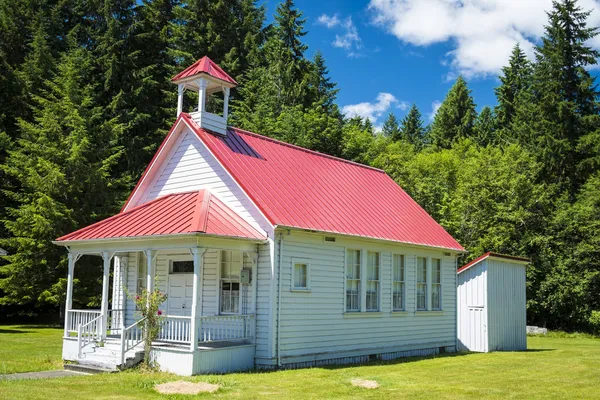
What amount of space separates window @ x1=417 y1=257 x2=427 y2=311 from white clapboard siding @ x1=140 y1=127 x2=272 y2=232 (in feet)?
25.5

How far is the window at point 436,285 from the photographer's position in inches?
904

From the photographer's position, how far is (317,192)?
2005cm

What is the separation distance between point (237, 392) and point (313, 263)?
5.78m

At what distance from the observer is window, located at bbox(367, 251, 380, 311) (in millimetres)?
19703

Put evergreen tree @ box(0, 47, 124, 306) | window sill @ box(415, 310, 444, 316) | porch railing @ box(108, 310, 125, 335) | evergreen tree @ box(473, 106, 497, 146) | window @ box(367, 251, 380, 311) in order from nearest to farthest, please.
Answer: porch railing @ box(108, 310, 125, 335) → window @ box(367, 251, 380, 311) → window sill @ box(415, 310, 444, 316) → evergreen tree @ box(0, 47, 124, 306) → evergreen tree @ box(473, 106, 497, 146)

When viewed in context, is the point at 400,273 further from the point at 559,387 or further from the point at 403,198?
the point at 559,387

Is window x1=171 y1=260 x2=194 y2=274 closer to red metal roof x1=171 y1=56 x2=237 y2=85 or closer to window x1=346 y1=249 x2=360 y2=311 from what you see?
window x1=346 y1=249 x2=360 y2=311

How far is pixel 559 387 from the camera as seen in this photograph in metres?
14.1

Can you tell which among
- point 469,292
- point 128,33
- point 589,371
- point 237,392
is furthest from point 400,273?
point 128,33

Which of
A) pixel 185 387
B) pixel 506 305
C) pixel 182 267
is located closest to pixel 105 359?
pixel 182 267

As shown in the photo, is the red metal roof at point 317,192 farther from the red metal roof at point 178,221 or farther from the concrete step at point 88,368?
the concrete step at point 88,368

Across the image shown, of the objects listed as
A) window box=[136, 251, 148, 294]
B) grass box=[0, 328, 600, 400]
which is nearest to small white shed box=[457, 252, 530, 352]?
grass box=[0, 328, 600, 400]

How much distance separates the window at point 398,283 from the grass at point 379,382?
8.97 ft

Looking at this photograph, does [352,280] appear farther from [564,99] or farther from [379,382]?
[564,99]
